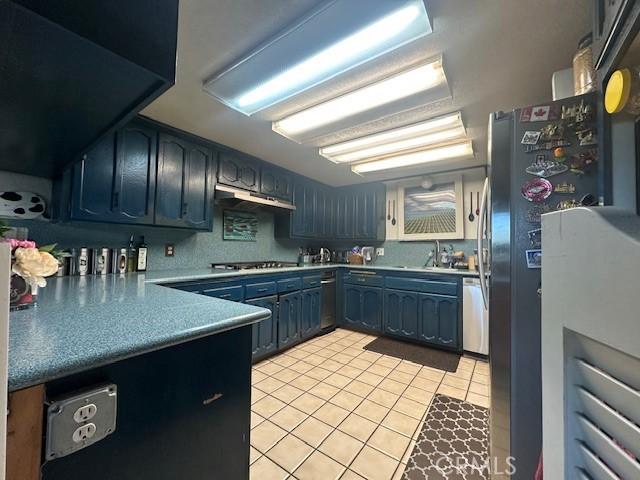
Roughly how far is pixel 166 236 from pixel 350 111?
2.05 m

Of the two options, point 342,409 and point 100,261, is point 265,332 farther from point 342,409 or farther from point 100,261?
point 100,261

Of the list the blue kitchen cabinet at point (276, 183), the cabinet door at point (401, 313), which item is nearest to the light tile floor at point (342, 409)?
the cabinet door at point (401, 313)

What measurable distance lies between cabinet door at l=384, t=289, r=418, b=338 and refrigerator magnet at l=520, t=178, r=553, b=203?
2.18m

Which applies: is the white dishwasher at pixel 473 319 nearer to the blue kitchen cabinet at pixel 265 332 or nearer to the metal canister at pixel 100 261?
the blue kitchen cabinet at pixel 265 332

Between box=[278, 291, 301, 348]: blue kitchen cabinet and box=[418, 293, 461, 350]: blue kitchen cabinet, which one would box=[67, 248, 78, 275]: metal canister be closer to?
box=[278, 291, 301, 348]: blue kitchen cabinet

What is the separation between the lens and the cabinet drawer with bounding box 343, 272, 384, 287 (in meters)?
3.39

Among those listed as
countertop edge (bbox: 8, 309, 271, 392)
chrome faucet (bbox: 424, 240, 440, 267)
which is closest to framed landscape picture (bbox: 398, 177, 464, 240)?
chrome faucet (bbox: 424, 240, 440, 267)

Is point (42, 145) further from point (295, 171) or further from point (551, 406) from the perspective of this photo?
point (295, 171)

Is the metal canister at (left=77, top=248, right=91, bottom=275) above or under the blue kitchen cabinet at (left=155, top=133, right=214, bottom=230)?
under

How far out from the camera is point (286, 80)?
148 cm

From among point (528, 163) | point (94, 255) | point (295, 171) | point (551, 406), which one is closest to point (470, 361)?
point (528, 163)

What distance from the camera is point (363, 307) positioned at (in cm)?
347

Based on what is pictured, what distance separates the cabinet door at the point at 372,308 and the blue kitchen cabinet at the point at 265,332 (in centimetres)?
129

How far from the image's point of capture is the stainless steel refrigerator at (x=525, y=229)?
1034 mm
